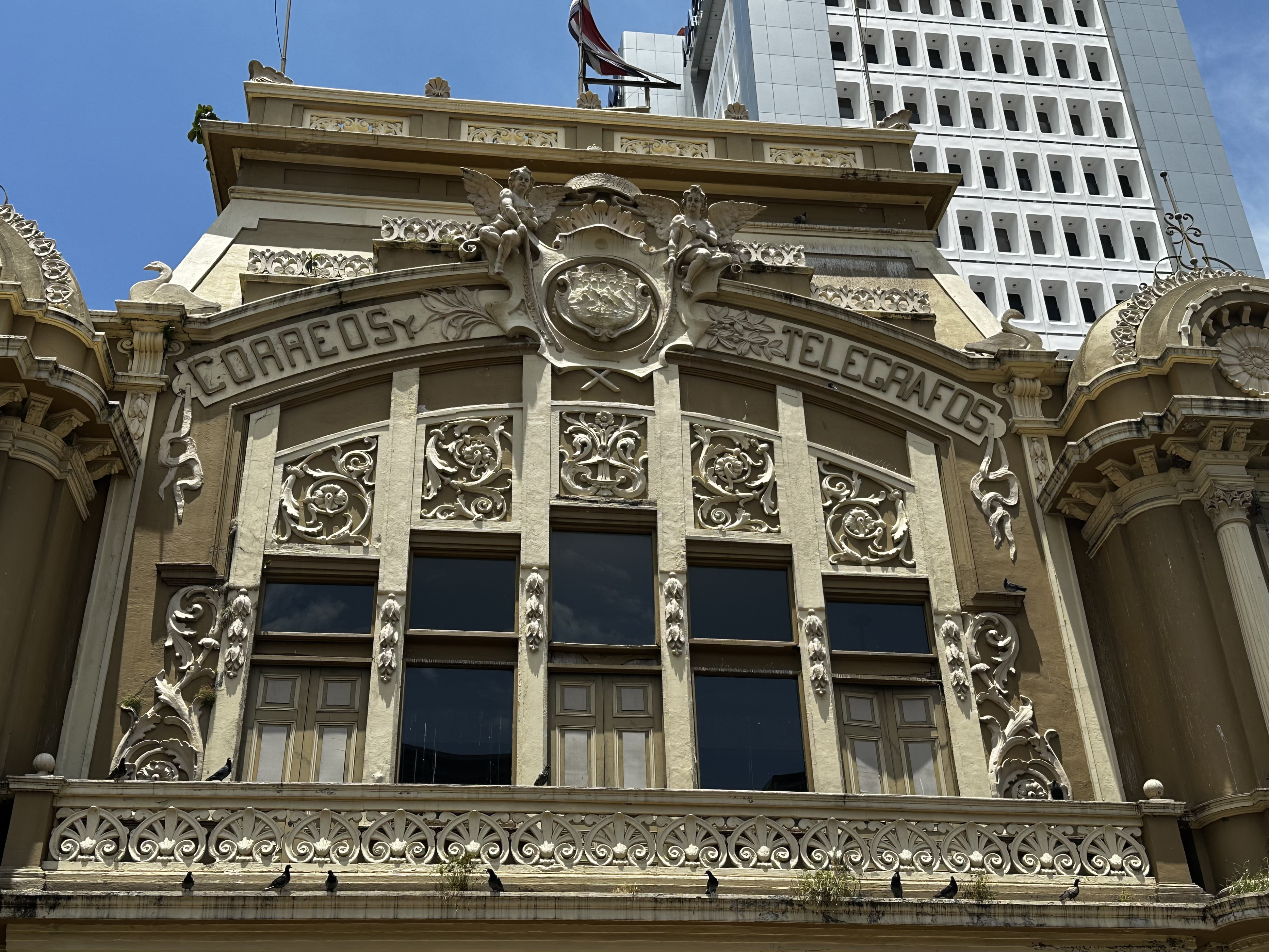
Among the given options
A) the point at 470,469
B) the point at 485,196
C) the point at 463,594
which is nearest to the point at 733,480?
the point at 470,469

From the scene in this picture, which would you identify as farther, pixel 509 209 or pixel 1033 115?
pixel 1033 115

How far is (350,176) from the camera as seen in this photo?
20250 millimetres

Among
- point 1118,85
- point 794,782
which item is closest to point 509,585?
point 794,782

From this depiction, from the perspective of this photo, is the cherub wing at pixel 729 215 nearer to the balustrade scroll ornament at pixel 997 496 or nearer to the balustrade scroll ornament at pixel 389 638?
the balustrade scroll ornament at pixel 997 496

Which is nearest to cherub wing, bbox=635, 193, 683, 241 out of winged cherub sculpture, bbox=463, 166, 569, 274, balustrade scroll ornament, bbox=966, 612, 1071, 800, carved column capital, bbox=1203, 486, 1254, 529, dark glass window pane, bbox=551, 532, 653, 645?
winged cherub sculpture, bbox=463, 166, 569, 274

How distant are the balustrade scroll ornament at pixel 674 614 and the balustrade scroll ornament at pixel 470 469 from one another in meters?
1.97

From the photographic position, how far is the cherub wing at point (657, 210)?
1820 cm

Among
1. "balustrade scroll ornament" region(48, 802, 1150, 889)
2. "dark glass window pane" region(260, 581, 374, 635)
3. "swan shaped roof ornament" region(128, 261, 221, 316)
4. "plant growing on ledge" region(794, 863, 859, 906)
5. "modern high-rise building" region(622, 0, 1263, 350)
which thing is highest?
"modern high-rise building" region(622, 0, 1263, 350)

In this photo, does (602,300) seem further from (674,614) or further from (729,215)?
(674,614)

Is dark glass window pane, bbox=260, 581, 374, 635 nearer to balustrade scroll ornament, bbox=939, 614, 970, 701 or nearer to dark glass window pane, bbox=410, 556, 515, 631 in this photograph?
dark glass window pane, bbox=410, 556, 515, 631

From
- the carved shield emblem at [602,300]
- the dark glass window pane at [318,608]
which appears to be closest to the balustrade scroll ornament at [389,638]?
the dark glass window pane at [318,608]

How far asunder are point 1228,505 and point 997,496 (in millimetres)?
2548

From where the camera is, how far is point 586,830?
44.2 ft

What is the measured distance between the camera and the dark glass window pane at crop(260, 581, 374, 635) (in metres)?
15.4
